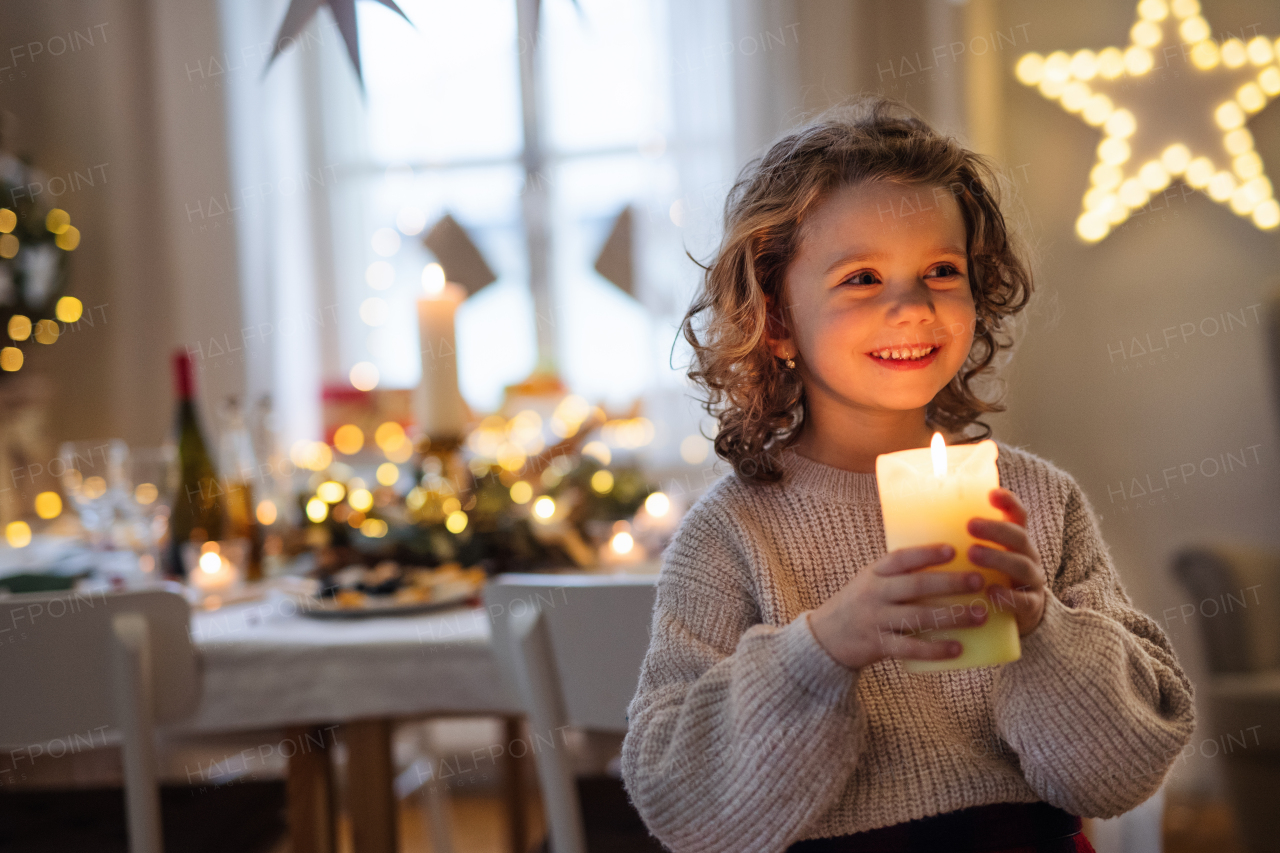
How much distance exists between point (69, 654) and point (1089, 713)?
108 cm

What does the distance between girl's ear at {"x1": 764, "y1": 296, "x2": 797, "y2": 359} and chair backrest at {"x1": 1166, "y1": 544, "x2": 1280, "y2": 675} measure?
5.62 feet

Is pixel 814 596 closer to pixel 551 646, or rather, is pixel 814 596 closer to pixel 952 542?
pixel 952 542

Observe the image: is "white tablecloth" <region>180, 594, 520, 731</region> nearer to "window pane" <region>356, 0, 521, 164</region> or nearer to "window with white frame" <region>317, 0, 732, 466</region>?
"window with white frame" <region>317, 0, 732, 466</region>

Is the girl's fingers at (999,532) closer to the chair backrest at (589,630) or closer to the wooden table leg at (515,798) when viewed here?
the chair backrest at (589,630)

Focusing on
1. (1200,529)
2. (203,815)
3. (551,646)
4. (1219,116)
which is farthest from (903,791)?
(1219,116)

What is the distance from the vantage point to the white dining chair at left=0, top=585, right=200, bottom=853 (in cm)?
115

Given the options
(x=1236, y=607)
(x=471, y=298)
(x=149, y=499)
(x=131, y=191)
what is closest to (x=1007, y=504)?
(x=149, y=499)

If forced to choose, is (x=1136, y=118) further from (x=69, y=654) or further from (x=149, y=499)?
(x=69, y=654)

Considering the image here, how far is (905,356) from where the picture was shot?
80 cm

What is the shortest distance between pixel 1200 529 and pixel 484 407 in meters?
1.95

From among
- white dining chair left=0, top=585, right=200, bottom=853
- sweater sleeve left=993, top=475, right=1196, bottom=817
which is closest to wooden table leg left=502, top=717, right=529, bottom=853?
white dining chair left=0, top=585, right=200, bottom=853

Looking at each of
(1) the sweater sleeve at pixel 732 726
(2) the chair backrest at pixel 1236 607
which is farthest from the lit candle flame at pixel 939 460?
(2) the chair backrest at pixel 1236 607

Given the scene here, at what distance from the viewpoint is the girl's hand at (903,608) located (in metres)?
0.58

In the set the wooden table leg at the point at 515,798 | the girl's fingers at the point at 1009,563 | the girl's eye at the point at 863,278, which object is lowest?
the wooden table leg at the point at 515,798
